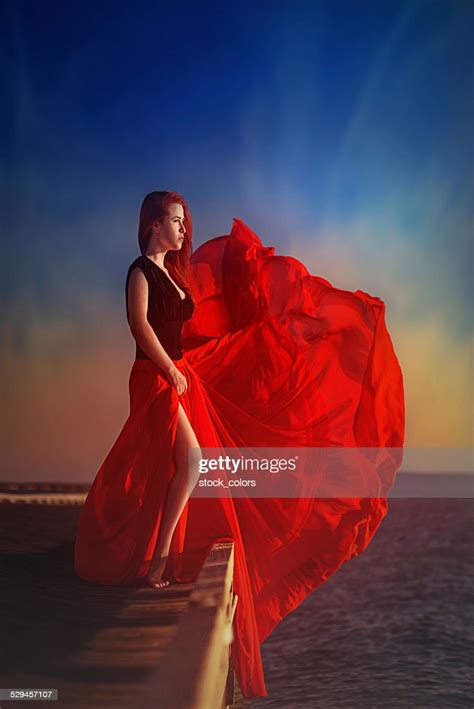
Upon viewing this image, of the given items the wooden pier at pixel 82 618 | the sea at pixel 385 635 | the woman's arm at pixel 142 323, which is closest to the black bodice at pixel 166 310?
the woman's arm at pixel 142 323

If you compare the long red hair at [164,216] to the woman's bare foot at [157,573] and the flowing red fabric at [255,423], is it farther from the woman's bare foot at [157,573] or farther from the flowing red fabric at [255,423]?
the woman's bare foot at [157,573]

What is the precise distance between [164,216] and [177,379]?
0.54m

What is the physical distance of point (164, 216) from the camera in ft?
7.61

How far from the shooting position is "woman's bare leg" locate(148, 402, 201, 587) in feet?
7.12

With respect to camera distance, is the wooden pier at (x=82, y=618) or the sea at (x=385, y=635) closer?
the wooden pier at (x=82, y=618)

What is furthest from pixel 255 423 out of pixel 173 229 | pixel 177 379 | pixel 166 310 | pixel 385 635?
pixel 385 635

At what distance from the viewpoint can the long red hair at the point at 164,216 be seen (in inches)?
89.7

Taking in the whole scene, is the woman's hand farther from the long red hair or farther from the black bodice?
the long red hair

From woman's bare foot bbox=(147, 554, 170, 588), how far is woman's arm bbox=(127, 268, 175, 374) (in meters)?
0.57

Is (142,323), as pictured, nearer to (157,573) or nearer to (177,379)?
(177,379)

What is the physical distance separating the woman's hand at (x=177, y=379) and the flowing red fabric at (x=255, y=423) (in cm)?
2

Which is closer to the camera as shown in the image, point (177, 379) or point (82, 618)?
point (82, 618)

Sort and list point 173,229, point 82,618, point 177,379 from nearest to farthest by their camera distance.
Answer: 1. point 82,618
2. point 177,379
3. point 173,229

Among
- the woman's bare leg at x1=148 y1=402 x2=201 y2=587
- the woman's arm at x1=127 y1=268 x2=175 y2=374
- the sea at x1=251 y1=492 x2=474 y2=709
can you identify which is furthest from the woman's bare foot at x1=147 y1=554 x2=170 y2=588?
the woman's arm at x1=127 y1=268 x2=175 y2=374
